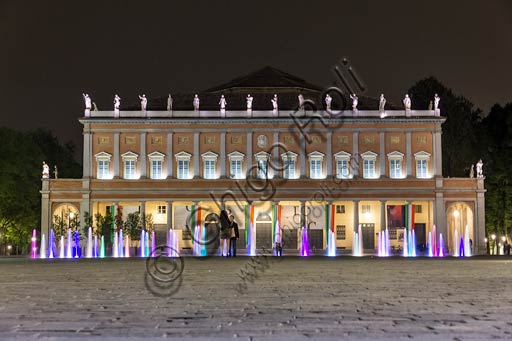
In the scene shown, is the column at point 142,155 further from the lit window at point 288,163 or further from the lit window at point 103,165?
the lit window at point 288,163

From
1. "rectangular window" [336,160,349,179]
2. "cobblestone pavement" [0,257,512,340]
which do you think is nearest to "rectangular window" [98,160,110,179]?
"rectangular window" [336,160,349,179]

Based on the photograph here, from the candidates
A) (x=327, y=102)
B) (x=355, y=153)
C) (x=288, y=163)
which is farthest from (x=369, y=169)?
(x=288, y=163)

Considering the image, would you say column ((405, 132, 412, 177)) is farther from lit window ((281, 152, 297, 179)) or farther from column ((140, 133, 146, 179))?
column ((140, 133, 146, 179))

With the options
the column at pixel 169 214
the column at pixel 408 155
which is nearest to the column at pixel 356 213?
the column at pixel 408 155

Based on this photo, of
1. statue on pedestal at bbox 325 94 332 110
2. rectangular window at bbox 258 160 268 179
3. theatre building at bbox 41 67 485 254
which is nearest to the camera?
theatre building at bbox 41 67 485 254

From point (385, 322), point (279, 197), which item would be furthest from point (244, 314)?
point (279, 197)

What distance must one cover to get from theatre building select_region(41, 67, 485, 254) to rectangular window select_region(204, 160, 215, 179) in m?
0.08

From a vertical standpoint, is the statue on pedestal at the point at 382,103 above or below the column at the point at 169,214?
above

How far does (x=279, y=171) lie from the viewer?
65.8 m

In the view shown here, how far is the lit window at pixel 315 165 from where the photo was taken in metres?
64.8

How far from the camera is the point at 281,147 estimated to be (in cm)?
6525

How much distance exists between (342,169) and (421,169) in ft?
21.6

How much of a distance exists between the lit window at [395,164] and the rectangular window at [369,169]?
1.45 m

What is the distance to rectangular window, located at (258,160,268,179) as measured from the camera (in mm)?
65425
